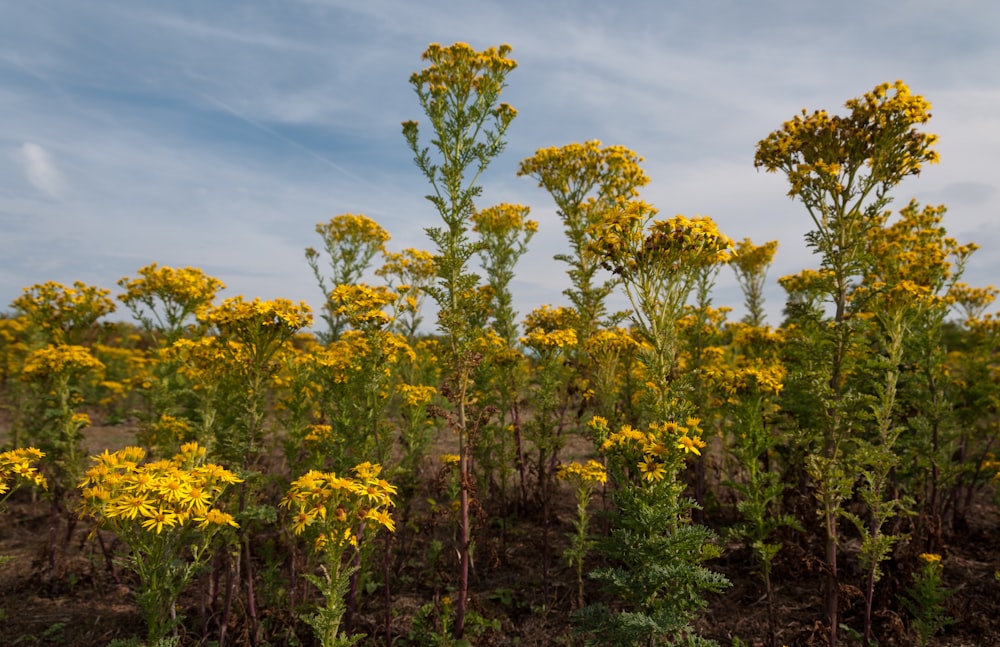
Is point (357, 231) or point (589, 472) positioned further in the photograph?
point (357, 231)

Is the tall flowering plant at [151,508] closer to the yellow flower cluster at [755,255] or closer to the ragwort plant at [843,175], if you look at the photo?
the ragwort plant at [843,175]

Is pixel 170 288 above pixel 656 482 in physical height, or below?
above

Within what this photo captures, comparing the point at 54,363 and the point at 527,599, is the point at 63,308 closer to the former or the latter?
the point at 54,363

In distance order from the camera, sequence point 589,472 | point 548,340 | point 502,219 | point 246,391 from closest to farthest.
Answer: point 589,472, point 246,391, point 548,340, point 502,219

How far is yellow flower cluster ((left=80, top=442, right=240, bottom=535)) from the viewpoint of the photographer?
8.77 ft

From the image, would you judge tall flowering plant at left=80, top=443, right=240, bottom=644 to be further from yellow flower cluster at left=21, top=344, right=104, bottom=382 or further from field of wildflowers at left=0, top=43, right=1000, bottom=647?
yellow flower cluster at left=21, top=344, right=104, bottom=382

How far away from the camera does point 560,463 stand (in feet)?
16.7

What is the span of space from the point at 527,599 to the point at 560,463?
1.38m

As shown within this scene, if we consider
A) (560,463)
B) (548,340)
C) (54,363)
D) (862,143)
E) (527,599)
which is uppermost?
(862,143)

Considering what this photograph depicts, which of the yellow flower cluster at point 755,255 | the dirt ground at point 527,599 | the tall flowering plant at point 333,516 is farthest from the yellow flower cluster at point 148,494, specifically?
the yellow flower cluster at point 755,255

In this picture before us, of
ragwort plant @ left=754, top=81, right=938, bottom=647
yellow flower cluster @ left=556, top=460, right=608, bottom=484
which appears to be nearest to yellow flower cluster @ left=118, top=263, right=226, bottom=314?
yellow flower cluster @ left=556, top=460, right=608, bottom=484

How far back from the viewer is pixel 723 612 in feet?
15.3

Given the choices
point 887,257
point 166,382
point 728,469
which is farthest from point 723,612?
point 166,382

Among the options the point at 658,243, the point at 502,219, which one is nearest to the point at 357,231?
the point at 502,219
